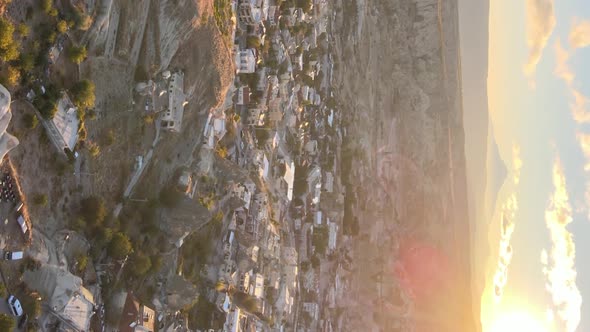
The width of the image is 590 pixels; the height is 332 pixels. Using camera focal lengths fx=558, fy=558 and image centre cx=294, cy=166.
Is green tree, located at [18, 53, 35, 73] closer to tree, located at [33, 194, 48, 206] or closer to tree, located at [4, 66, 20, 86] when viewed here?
tree, located at [4, 66, 20, 86]

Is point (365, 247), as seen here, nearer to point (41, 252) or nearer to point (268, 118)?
point (268, 118)

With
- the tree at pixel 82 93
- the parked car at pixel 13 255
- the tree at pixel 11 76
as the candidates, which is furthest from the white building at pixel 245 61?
the parked car at pixel 13 255

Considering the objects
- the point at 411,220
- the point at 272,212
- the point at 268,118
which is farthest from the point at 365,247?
the point at 268,118

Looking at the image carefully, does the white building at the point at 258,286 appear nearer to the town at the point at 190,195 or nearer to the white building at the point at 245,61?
the town at the point at 190,195

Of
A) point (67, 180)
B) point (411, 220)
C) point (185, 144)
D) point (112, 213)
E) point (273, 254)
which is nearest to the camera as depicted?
point (67, 180)

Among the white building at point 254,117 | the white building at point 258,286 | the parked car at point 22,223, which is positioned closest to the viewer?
the parked car at point 22,223

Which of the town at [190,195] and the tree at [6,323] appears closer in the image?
the tree at [6,323]

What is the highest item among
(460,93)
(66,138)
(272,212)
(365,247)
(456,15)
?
(456,15)
